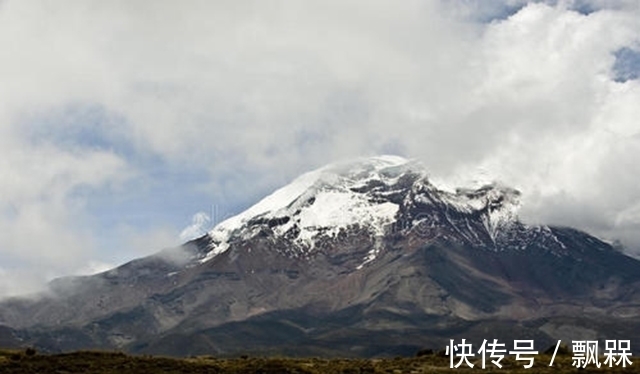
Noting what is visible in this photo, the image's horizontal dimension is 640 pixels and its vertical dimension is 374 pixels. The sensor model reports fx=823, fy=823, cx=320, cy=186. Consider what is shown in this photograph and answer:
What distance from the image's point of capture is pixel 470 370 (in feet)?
257

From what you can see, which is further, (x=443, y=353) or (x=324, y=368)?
(x=443, y=353)

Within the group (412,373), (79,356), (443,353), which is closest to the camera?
(412,373)

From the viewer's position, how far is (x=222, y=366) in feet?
269

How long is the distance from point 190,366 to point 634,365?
4319cm

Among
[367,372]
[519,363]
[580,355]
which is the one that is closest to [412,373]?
[367,372]

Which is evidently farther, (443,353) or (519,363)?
(443,353)

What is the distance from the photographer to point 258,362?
277 feet

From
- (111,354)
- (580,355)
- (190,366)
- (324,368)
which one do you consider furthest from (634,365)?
(111,354)

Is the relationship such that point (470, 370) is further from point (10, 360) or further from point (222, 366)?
point (10, 360)

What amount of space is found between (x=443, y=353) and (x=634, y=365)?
848 inches

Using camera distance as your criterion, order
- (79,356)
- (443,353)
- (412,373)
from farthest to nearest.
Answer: (443,353), (79,356), (412,373)

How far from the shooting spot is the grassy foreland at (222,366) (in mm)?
76625

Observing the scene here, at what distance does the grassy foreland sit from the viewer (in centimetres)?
7662

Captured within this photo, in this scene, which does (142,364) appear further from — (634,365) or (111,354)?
(634,365)
